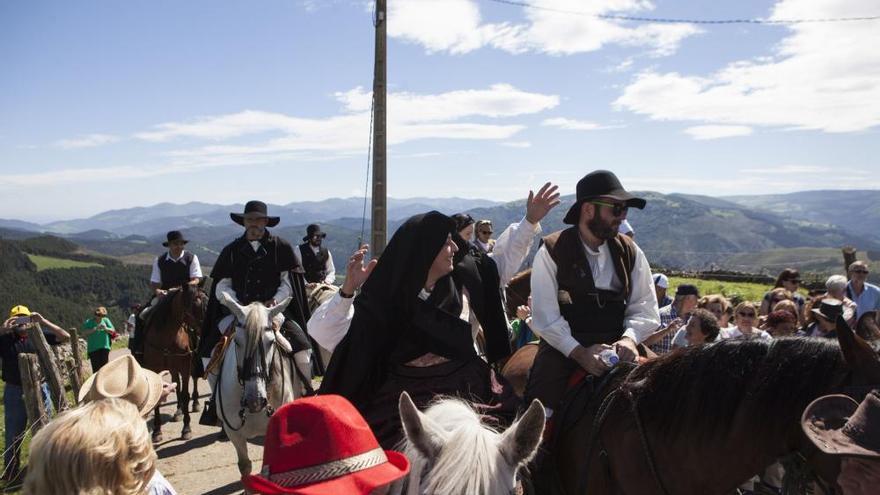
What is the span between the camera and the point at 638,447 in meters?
2.81

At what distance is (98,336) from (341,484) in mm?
11412

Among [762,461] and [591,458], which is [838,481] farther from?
[591,458]

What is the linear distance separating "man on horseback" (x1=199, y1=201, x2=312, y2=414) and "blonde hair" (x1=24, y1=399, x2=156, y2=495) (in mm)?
4625

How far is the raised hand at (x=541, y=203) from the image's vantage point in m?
3.75

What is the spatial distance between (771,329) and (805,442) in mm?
4854

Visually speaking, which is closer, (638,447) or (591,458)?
(638,447)

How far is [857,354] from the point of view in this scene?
2.12 meters

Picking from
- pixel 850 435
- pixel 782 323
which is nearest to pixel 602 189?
pixel 850 435

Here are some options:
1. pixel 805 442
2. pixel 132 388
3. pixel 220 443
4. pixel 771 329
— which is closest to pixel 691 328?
pixel 771 329

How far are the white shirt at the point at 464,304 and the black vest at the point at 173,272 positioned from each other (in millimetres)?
7046

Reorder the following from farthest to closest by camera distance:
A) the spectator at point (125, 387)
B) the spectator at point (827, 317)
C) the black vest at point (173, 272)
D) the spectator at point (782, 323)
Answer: the black vest at point (173, 272), the spectator at point (782, 323), the spectator at point (827, 317), the spectator at point (125, 387)

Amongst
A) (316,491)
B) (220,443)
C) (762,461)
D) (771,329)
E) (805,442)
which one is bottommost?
(220,443)

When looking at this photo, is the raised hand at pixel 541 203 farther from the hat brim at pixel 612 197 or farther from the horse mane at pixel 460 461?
the horse mane at pixel 460 461

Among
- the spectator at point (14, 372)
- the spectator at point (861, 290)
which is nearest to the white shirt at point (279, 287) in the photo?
the spectator at point (14, 372)
